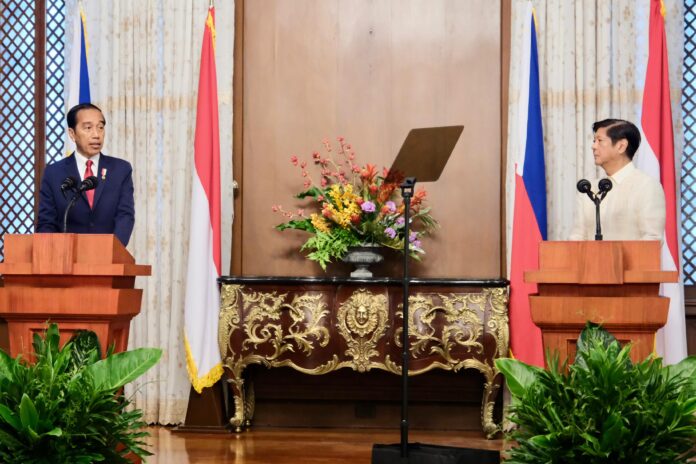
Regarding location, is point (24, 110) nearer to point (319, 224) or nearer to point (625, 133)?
point (319, 224)

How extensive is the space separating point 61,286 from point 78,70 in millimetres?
2579

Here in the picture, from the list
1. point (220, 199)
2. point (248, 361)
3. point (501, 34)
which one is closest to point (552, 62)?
point (501, 34)

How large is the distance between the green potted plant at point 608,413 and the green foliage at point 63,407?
1.26m

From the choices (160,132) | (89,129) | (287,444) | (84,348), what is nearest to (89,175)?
(89,129)

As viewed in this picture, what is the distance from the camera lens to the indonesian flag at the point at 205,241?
5.23 m

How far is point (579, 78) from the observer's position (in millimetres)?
5320

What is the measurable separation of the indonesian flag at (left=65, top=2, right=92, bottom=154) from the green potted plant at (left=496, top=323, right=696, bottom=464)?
393cm

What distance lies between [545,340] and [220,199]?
267cm

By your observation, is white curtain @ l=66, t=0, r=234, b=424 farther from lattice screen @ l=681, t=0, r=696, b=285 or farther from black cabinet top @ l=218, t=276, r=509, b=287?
lattice screen @ l=681, t=0, r=696, b=285

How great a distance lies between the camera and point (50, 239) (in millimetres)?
3412

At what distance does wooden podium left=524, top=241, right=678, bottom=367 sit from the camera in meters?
3.31

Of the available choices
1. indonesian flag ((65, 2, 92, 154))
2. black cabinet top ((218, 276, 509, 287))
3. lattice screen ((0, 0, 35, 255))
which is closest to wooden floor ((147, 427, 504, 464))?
black cabinet top ((218, 276, 509, 287))

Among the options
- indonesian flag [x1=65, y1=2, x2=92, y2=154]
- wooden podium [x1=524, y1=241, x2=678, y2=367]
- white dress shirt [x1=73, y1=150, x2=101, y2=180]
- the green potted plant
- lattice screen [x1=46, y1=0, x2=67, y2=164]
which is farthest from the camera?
lattice screen [x1=46, y1=0, x2=67, y2=164]

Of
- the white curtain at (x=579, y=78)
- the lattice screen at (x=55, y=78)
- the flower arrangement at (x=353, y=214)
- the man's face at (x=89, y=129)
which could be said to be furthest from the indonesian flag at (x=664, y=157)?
the lattice screen at (x=55, y=78)
